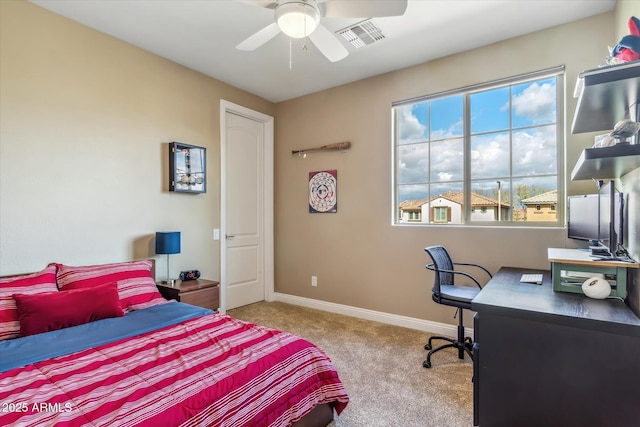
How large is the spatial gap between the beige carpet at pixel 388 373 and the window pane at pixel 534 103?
87.7 inches

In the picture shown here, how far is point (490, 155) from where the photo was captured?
3.06 metres

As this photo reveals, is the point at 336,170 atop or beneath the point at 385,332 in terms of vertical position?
atop

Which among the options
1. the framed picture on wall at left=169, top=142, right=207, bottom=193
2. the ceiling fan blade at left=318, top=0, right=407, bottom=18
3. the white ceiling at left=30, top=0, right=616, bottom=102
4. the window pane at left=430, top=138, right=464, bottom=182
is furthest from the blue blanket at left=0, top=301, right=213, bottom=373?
the window pane at left=430, top=138, right=464, bottom=182

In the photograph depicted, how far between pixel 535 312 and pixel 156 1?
10.5ft

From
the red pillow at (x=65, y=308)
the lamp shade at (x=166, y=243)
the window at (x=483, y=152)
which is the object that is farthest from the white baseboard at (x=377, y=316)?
the red pillow at (x=65, y=308)

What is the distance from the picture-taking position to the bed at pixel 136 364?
1164 millimetres

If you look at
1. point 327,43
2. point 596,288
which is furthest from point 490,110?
point 596,288

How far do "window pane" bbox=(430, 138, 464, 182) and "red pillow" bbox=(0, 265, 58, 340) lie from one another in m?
3.42

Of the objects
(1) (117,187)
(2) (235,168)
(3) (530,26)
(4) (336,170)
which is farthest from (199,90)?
(3) (530,26)

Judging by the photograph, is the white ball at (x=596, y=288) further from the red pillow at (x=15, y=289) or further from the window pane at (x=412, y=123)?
the red pillow at (x=15, y=289)

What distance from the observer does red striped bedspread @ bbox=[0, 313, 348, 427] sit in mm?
1127

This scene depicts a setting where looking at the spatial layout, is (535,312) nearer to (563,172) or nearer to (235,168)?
(563,172)

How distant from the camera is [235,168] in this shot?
412cm

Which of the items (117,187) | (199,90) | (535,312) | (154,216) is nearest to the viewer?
(535,312)
